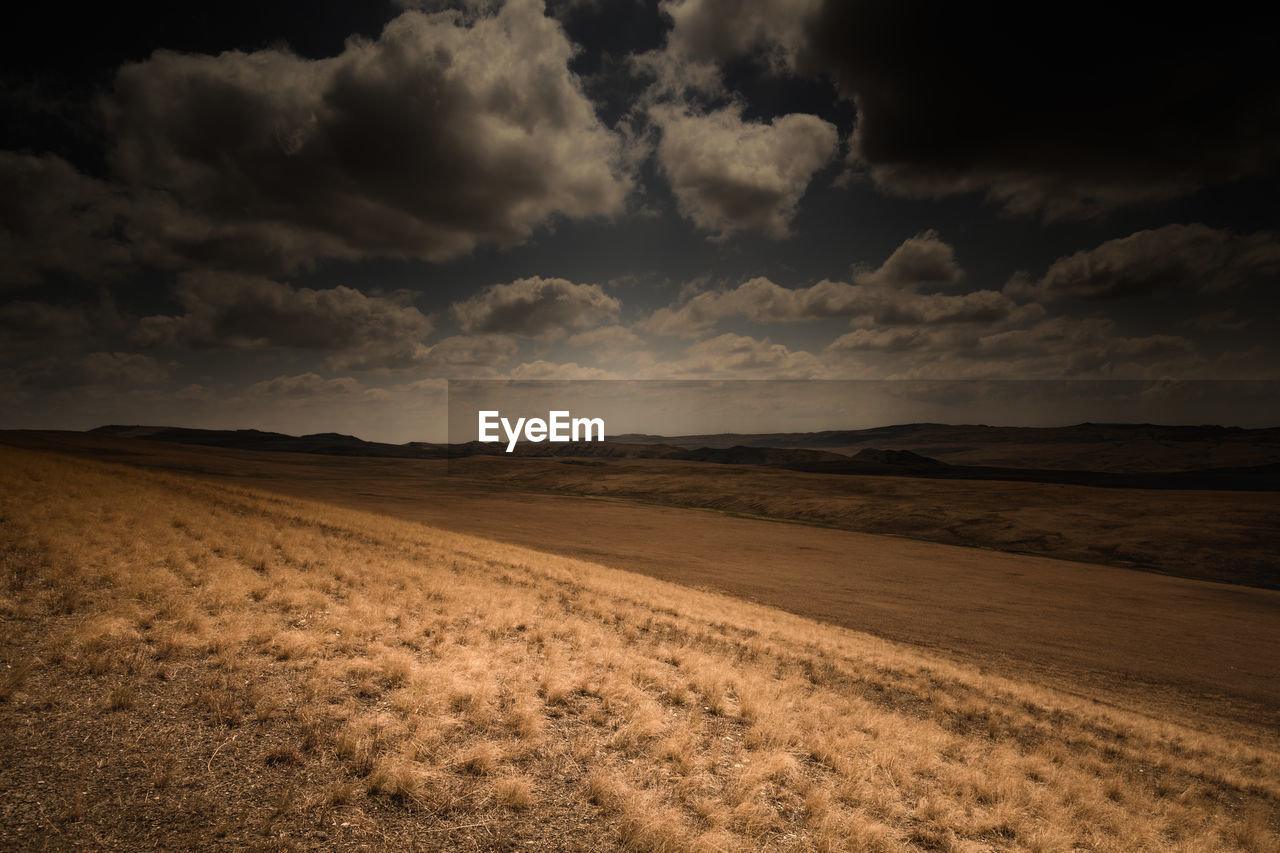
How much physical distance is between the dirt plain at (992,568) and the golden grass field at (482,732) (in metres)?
5.56

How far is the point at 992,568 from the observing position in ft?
129

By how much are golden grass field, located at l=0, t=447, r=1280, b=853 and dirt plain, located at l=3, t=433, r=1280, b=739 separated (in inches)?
219

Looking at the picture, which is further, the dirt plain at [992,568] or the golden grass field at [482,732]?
the dirt plain at [992,568]

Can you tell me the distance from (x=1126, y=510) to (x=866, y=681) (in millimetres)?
69212

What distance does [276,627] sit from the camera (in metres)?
8.97

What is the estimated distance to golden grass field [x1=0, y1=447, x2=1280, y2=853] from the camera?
202 inches

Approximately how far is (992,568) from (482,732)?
144 ft

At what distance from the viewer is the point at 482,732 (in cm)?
685

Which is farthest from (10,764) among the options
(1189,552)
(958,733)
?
(1189,552)

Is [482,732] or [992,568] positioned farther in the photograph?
[992,568]

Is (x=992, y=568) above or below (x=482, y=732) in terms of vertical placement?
below

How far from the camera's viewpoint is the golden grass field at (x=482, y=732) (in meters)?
5.12

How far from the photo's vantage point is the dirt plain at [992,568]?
18.9 m

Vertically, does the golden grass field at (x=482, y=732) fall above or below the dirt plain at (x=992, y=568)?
above
